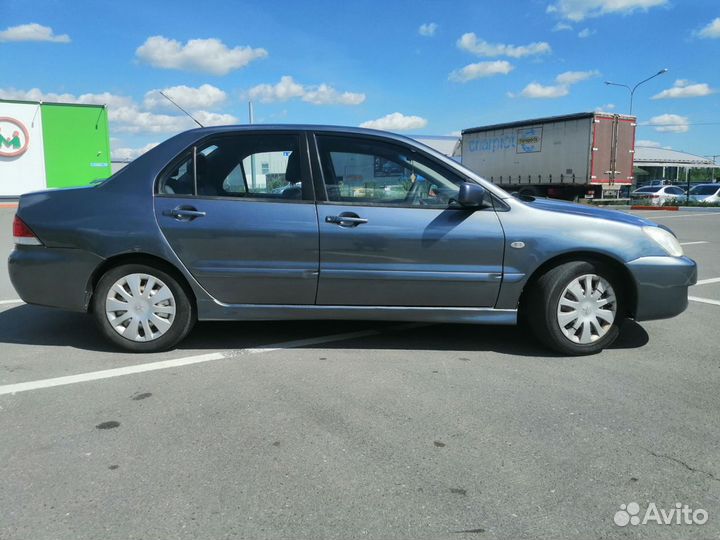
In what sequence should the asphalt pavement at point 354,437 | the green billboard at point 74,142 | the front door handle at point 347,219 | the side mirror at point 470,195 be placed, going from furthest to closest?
the green billboard at point 74,142 → the front door handle at point 347,219 → the side mirror at point 470,195 → the asphalt pavement at point 354,437

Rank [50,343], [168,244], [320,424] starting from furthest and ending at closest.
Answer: [50,343] → [168,244] → [320,424]

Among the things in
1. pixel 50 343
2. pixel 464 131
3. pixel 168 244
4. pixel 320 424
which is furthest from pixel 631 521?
pixel 464 131

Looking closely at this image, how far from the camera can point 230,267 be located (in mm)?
4312

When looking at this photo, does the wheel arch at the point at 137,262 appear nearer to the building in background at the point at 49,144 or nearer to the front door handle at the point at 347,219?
the front door handle at the point at 347,219

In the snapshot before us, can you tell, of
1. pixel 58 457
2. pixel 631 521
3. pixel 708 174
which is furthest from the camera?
pixel 708 174

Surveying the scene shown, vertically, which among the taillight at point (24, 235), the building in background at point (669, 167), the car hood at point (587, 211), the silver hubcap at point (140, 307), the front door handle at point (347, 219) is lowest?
the silver hubcap at point (140, 307)

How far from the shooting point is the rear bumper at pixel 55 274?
4324 mm

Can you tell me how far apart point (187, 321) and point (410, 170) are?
2.07m

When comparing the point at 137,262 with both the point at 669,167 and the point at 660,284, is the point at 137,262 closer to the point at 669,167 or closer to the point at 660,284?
the point at 660,284

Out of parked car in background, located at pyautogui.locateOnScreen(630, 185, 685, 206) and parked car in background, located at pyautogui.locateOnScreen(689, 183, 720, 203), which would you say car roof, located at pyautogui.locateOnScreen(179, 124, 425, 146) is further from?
parked car in background, located at pyautogui.locateOnScreen(689, 183, 720, 203)

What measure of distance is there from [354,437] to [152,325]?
2104 millimetres

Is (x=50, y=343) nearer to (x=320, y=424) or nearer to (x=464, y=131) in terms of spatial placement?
(x=320, y=424)

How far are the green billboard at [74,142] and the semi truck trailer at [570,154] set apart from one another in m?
18.9

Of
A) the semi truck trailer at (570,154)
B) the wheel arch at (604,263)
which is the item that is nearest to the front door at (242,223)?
the wheel arch at (604,263)
